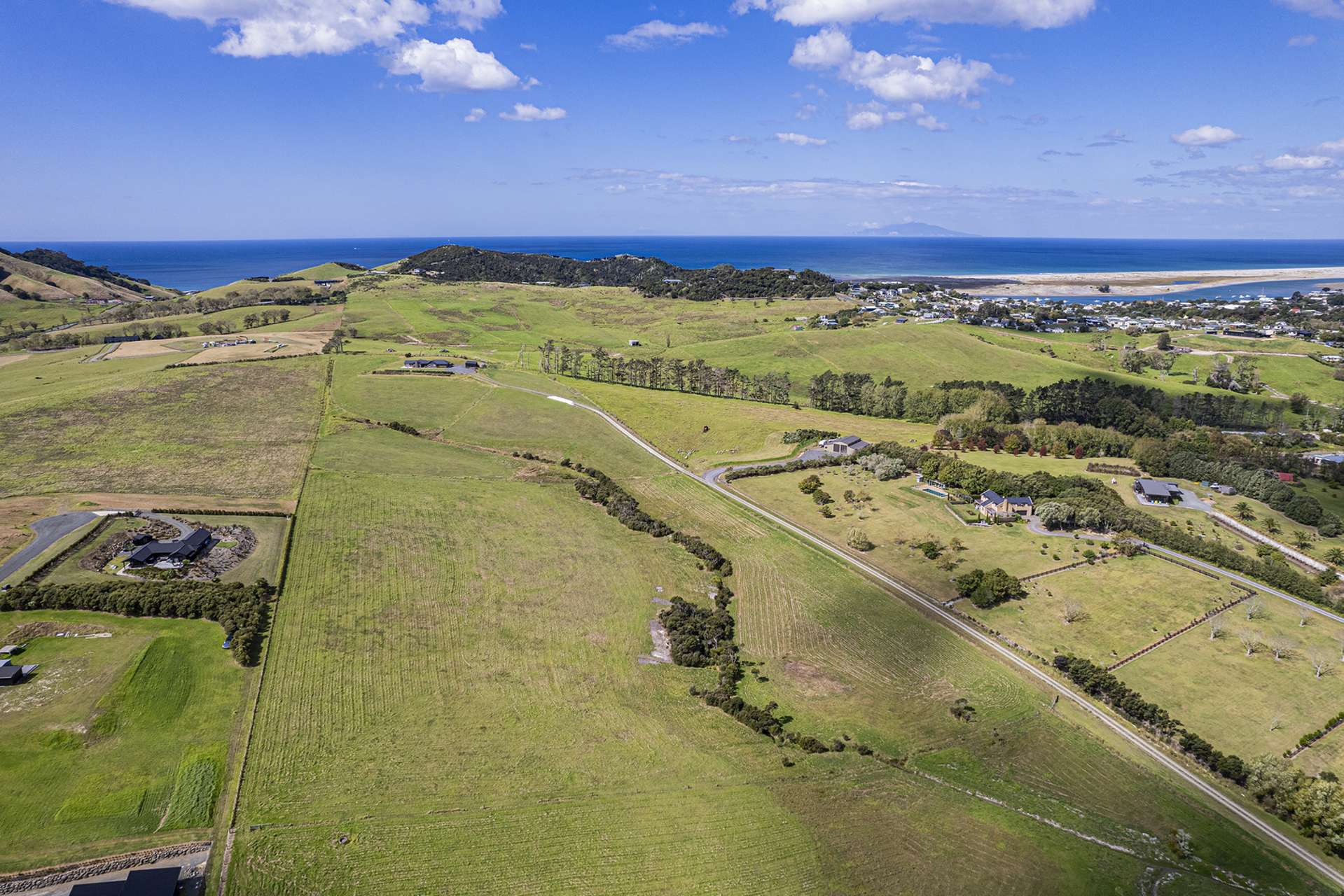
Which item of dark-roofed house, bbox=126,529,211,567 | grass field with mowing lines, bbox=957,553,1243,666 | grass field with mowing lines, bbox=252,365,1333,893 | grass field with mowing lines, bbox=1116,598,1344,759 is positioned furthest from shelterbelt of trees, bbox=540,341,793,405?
dark-roofed house, bbox=126,529,211,567

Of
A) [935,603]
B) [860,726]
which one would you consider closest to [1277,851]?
[860,726]

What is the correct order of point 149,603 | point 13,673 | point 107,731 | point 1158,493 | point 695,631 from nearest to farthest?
point 107,731, point 13,673, point 149,603, point 695,631, point 1158,493

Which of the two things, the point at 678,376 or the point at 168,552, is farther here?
the point at 678,376

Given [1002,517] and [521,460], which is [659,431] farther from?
[1002,517]

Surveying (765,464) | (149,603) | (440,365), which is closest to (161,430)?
(149,603)

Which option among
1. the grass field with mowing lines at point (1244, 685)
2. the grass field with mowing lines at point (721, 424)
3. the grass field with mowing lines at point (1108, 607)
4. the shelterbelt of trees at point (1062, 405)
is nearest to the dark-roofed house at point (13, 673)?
the grass field with mowing lines at point (721, 424)

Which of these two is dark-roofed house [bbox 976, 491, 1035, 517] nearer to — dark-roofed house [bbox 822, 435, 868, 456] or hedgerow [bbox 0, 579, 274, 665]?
dark-roofed house [bbox 822, 435, 868, 456]

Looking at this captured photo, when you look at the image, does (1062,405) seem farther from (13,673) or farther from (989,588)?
(13,673)
